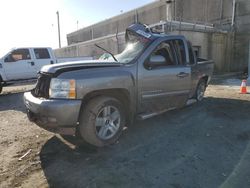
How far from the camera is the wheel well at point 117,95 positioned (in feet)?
13.8

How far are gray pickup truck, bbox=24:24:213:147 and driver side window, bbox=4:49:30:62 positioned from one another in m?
8.27

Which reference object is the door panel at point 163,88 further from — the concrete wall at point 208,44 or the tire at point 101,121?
the concrete wall at point 208,44

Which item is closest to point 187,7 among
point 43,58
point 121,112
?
point 43,58

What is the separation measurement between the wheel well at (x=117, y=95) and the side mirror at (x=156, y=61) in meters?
0.82

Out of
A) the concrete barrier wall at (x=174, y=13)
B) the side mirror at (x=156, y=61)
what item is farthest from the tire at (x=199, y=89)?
the concrete barrier wall at (x=174, y=13)

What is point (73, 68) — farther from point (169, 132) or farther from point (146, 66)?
point (169, 132)

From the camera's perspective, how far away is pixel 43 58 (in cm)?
1288

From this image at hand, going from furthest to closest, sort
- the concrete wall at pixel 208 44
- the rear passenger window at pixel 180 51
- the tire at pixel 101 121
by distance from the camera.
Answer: the concrete wall at pixel 208 44 → the rear passenger window at pixel 180 51 → the tire at pixel 101 121

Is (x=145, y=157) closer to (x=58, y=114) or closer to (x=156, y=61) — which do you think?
(x=58, y=114)

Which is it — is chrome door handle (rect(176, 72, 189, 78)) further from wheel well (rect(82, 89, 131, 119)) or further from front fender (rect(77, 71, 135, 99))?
wheel well (rect(82, 89, 131, 119))

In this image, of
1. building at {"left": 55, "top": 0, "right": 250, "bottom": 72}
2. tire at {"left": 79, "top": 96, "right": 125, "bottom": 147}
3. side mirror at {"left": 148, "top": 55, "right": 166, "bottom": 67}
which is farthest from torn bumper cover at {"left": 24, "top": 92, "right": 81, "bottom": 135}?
building at {"left": 55, "top": 0, "right": 250, "bottom": 72}

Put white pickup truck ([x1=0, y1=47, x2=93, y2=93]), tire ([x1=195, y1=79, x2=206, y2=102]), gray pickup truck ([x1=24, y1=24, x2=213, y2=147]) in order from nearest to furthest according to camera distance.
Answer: gray pickup truck ([x1=24, y1=24, x2=213, y2=147]) < tire ([x1=195, y1=79, x2=206, y2=102]) < white pickup truck ([x1=0, y1=47, x2=93, y2=93])

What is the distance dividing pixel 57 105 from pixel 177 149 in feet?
6.93

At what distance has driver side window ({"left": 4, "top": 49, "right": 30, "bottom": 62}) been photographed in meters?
12.0
